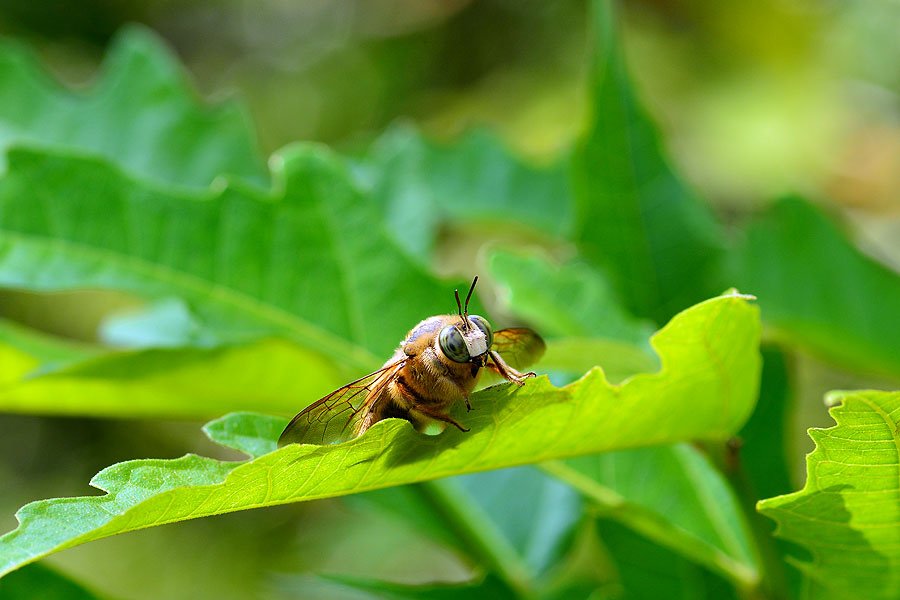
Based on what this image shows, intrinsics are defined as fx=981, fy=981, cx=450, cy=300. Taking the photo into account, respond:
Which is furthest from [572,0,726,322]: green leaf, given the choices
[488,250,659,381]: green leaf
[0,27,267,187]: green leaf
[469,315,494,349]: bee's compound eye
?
[0,27,267,187]: green leaf

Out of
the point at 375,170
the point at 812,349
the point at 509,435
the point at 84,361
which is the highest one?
the point at 375,170

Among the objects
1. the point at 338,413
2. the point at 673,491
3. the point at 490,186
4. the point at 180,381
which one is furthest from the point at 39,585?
the point at 490,186

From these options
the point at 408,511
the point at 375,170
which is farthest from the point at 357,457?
the point at 375,170

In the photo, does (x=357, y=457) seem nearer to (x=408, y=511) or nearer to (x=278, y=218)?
(x=278, y=218)

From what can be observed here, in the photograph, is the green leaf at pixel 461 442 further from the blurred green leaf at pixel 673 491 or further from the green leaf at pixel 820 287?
the green leaf at pixel 820 287

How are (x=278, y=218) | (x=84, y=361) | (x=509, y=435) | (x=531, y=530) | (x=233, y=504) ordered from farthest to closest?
(x=531, y=530) → (x=278, y=218) → (x=84, y=361) → (x=509, y=435) → (x=233, y=504)

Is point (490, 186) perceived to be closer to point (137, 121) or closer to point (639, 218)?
point (639, 218)
